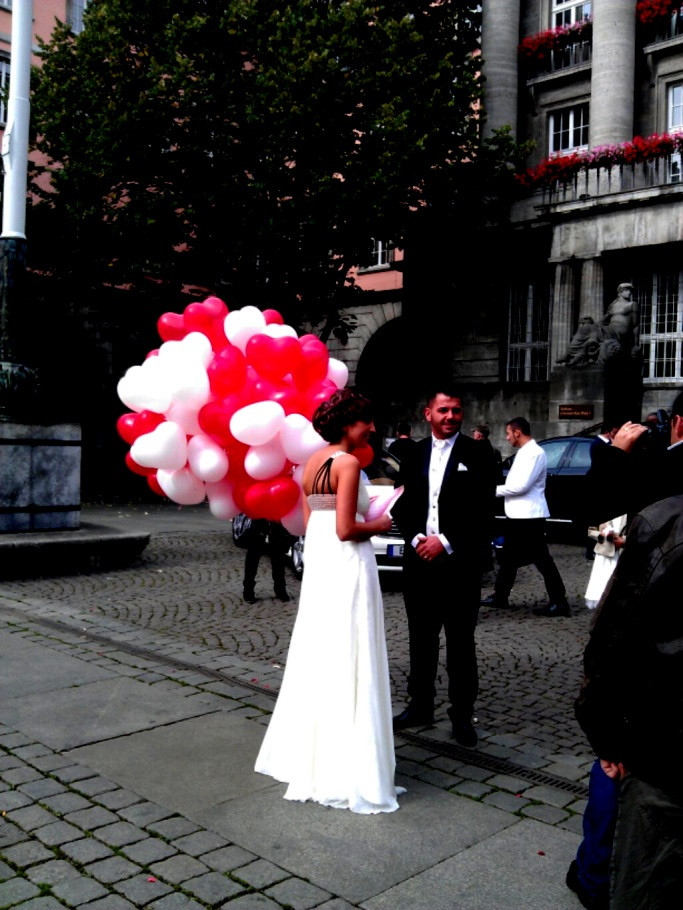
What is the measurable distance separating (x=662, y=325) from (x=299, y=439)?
21274 millimetres

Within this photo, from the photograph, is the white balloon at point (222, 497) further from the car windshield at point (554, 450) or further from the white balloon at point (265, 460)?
the car windshield at point (554, 450)

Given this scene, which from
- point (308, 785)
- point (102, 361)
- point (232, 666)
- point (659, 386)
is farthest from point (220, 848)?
point (102, 361)

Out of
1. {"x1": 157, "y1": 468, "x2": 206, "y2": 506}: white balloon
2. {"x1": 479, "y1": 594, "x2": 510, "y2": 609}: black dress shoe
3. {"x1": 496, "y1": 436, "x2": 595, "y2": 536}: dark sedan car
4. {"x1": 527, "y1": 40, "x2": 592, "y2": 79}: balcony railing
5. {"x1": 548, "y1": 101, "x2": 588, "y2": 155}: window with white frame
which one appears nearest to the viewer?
{"x1": 157, "y1": 468, "x2": 206, "y2": 506}: white balloon

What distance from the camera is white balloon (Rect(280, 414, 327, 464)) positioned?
4.67 meters

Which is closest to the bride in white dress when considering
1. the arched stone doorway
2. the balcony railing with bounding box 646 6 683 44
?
the arched stone doorway

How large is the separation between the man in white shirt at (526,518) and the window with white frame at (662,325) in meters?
14.9

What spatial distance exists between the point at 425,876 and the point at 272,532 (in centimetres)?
597

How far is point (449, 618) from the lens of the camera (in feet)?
18.0

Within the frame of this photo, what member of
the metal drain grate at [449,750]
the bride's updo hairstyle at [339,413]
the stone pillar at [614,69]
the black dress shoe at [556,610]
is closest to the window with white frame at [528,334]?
the stone pillar at [614,69]

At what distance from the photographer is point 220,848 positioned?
12.8ft

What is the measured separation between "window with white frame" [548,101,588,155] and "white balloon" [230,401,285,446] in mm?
24126

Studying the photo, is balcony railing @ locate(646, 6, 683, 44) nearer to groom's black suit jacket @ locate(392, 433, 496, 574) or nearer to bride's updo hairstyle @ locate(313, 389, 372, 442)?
groom's black suit jacket @ locate(392, 433, 496, 574)

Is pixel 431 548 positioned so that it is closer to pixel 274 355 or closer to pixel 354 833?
pixel 274 355

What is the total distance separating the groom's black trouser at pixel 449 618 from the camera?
215 inches
